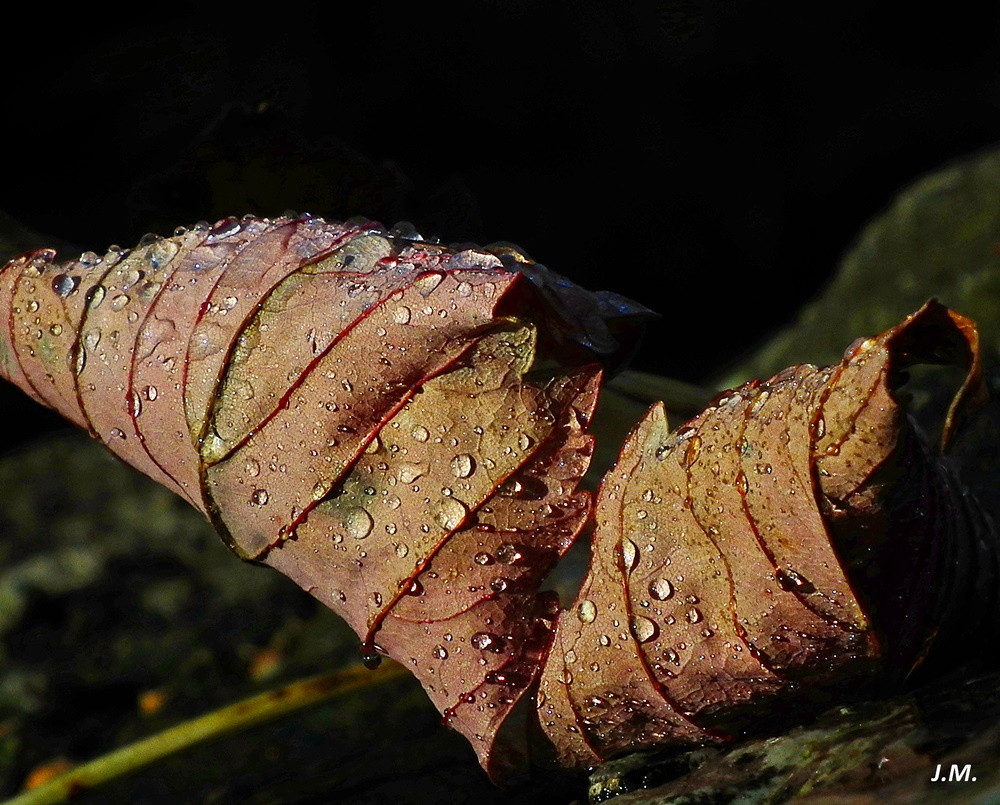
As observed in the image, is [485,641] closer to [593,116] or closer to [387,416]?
[387,416]

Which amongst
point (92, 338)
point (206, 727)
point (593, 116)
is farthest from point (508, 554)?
point (593, 116)

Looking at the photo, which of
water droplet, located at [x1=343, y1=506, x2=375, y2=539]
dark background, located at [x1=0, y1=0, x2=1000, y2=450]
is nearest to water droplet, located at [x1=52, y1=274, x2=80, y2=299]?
water droplet, located at [x1=343, y1=506, x2=375, y2=539]

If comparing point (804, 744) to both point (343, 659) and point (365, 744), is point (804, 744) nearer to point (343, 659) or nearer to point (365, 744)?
point (365, 744)

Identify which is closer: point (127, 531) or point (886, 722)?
point (886, 722)

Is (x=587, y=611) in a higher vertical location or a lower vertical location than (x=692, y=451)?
lower

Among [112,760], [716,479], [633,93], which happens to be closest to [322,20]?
[633,93]

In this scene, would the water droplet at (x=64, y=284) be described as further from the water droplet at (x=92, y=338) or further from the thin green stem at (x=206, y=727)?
the thin green stem at (x=206, y=727)
